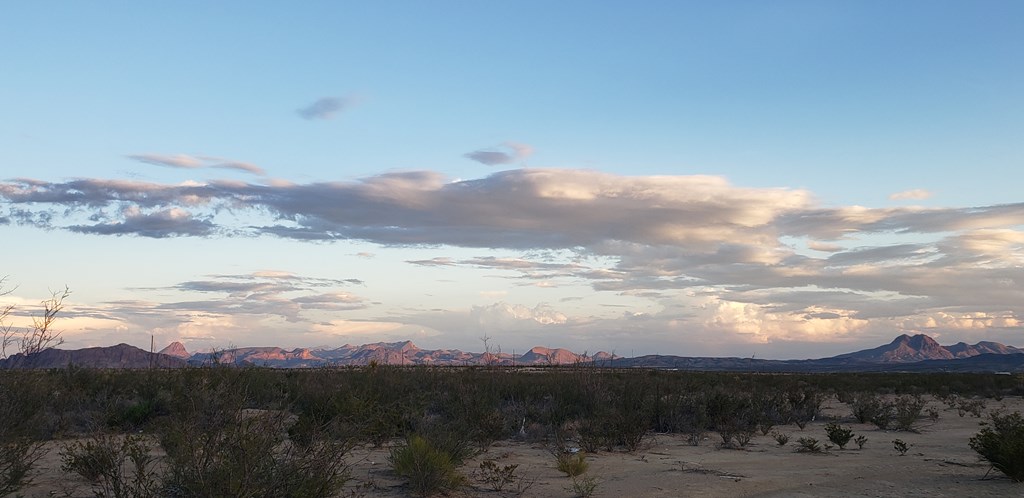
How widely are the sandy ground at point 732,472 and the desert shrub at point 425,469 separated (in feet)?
0.82

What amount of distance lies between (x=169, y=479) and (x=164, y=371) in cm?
1757

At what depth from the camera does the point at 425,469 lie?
378 inches

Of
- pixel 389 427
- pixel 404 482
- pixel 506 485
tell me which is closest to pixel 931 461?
pixel 506 485

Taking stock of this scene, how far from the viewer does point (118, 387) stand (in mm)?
20422

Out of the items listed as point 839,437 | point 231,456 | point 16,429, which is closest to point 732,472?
point 839,437

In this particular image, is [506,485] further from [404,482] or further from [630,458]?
[630,458]

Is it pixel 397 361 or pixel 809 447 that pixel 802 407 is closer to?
pixel 809 447

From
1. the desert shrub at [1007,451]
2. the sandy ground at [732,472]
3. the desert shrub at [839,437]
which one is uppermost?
the desert shrub at [1007,451]

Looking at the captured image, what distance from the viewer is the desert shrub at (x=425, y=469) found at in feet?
31.4

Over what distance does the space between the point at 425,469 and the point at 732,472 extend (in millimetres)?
4916

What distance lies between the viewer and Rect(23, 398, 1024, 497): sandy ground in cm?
955

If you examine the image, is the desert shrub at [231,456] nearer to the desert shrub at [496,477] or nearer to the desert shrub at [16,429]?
the desert shrub at [16,429]

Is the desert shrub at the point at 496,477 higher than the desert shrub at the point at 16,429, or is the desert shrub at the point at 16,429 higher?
the desert shrub at the point at 16,429

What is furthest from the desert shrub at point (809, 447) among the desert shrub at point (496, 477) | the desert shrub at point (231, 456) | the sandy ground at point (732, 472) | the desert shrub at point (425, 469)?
the desert shrub at point (231, 456)
